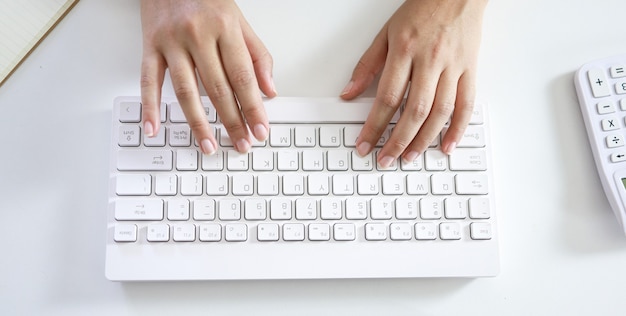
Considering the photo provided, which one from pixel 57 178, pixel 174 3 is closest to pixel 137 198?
pixel 57 178

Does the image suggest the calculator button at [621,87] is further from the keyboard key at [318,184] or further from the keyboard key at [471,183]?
the keyboard key at [318,184]

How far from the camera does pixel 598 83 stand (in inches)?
23.6

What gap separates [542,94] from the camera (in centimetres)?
62

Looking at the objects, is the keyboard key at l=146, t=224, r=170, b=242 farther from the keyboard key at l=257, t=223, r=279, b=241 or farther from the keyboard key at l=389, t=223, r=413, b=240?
the keyboard key at l=389, t=223, r=413, b=240

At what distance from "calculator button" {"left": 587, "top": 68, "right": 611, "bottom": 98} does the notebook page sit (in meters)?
0.67

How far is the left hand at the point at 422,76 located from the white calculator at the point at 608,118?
0.15 m

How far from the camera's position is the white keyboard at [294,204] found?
531 millimetres

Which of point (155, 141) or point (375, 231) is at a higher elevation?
point (155, 141)

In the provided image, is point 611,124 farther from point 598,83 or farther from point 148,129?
point 148,129

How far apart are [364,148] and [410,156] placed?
0.06 m

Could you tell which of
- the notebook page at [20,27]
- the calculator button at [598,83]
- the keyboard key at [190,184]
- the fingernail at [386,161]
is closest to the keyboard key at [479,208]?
the fingernail at [386,161]

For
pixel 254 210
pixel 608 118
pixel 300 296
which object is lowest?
pixel 300 296

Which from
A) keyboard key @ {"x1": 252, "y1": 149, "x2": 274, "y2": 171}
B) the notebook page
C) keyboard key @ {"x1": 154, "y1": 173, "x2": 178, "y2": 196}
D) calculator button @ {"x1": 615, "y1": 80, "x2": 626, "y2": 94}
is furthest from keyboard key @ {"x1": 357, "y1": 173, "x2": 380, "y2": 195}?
the notebook page

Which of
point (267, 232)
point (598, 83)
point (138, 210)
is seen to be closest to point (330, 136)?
point (267, 232)
